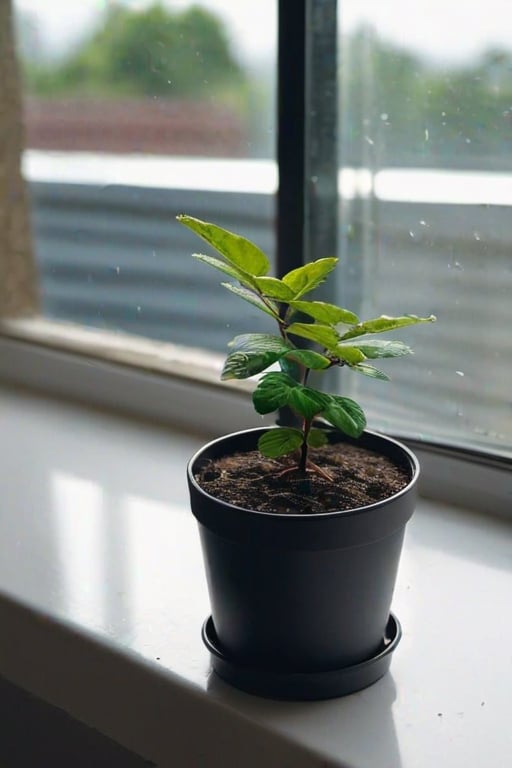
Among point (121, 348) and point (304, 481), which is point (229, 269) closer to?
point (304, 481)

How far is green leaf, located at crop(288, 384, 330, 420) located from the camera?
0.56 meters

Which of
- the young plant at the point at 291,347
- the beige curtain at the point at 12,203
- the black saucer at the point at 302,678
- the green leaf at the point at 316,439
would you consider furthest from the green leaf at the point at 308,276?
the beige curtain at the point at 12,203

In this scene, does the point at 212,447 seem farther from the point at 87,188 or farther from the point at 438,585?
the point at 87,188

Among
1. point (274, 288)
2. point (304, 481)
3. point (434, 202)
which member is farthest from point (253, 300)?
point (434, 202)

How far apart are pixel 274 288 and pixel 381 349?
3.0 inches

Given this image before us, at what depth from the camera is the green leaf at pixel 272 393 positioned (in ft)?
1.82

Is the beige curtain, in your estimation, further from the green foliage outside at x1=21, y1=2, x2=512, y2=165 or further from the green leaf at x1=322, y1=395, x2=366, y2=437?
the green leaf at x1=322, y1=395, x2=366, y2=437

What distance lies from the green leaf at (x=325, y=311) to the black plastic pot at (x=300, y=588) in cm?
12

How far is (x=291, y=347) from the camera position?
586 mm

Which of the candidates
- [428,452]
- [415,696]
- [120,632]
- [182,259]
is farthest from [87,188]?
[415,696]

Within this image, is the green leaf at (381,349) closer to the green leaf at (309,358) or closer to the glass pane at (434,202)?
the green leaf at (309,358)

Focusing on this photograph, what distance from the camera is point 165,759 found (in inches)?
25.2

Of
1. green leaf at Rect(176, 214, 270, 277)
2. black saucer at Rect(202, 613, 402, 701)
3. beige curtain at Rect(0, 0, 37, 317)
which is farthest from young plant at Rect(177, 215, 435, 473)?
beige curtain at Rect(0, 0, 37, 317)

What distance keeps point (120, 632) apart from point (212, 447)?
159 mm
